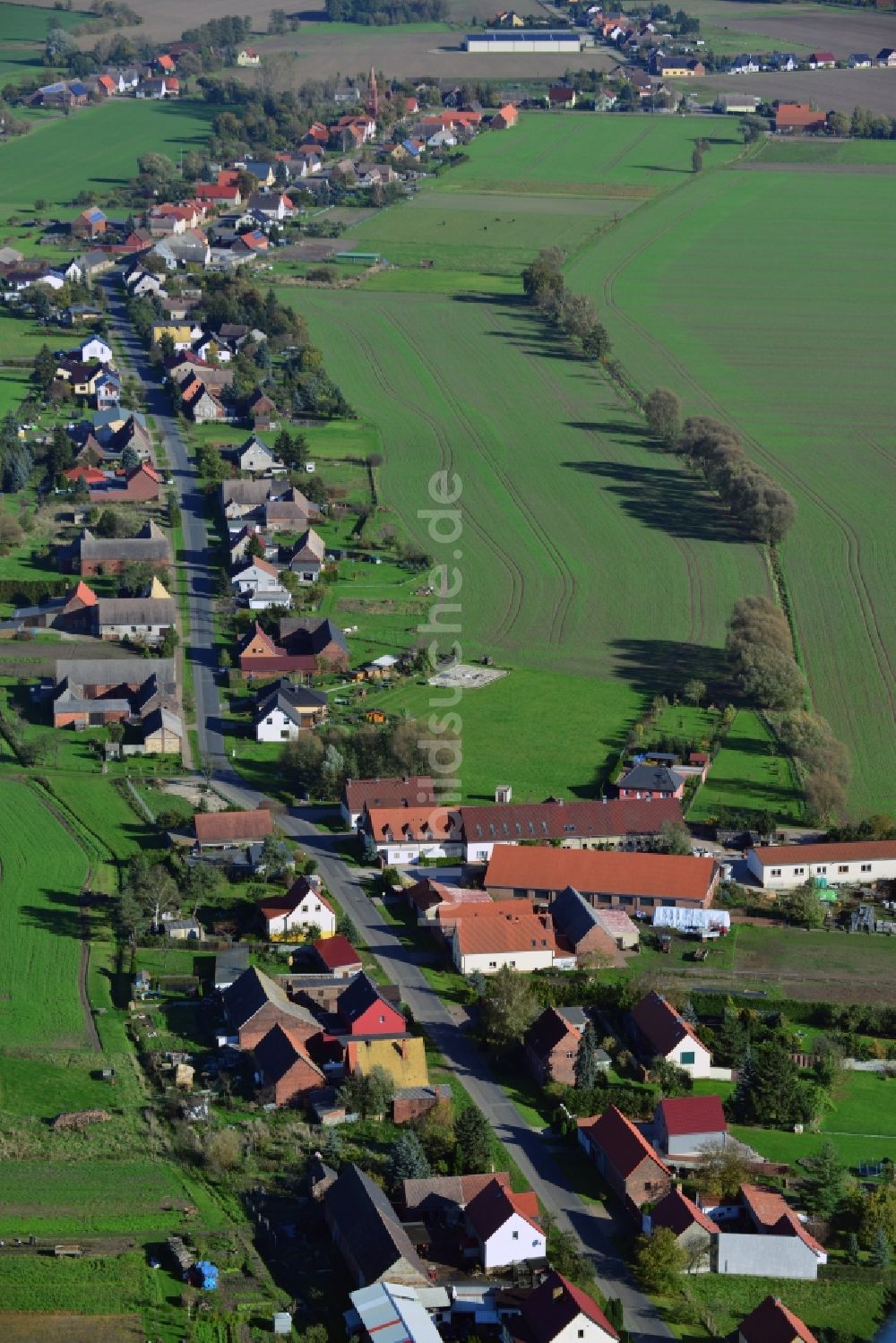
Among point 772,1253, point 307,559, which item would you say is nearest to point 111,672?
point 307,559

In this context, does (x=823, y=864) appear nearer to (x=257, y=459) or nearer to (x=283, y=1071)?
(x=283, y=1071)

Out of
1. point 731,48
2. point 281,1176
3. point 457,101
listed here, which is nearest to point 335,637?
point 281,1176

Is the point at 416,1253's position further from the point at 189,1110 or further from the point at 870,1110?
the point at 870,1110

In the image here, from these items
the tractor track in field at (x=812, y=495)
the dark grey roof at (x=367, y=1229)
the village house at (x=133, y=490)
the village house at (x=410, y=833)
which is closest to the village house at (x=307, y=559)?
the village house at (x=133, y=490)

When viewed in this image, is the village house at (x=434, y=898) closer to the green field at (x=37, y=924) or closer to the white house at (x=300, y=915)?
the white house at (x=300, y=915)

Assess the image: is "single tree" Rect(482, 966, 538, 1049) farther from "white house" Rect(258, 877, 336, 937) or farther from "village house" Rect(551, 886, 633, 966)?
"white house" Rect(258, 877, 336, 937)
